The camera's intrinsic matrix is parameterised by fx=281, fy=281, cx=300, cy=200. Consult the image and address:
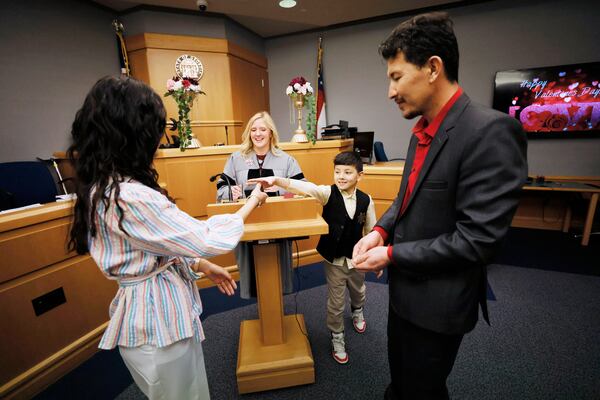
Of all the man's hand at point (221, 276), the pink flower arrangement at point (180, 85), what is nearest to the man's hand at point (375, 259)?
the man's hand at point (221, 276)

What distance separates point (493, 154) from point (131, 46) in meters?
5.22

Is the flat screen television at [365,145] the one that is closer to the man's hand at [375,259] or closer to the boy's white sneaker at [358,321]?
the boy's white sneaker at [358,321]

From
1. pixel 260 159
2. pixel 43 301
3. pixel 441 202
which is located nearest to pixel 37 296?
pixel 43 301

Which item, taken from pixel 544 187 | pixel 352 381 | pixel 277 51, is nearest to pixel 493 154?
pixel 352 381

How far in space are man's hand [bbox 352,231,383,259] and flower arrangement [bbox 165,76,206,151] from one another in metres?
2.07

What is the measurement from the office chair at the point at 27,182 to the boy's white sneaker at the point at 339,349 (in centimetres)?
315

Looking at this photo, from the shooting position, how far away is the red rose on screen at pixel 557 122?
3932 mm

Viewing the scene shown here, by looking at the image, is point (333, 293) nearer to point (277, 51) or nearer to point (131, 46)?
point (131, 46)

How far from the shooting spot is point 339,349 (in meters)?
1.82

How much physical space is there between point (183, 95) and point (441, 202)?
238 cm

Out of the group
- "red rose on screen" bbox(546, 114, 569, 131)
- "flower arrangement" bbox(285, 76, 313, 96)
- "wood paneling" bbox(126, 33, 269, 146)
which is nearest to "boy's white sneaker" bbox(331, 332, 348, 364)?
"flower arrangement" bbox(285, 76, 313, 96)

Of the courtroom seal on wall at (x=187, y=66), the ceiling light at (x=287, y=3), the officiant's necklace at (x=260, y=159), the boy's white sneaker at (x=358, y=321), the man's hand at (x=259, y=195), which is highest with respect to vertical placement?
the ceiling light at (x=287, y=3)

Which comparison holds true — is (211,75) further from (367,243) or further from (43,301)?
(367,243)

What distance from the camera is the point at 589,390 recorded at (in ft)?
5.14
